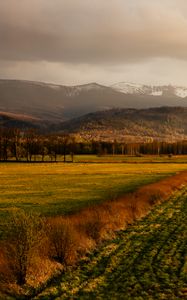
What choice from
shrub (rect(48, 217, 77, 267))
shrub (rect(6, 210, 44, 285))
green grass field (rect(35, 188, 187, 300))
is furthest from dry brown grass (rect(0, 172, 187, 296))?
green grass field (rect(35, 188, 187, 300))

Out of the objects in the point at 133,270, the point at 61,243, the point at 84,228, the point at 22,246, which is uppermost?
the point at 22,246

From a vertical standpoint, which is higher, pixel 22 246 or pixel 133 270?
pixel 22 246

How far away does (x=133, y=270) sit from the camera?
2241cm

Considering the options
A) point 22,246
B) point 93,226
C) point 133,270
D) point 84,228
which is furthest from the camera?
point 93,226

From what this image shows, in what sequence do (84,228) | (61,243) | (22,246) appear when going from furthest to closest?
(84,228)
(61,243)
(22,246)

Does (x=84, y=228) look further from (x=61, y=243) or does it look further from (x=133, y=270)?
(x=133, y=270)

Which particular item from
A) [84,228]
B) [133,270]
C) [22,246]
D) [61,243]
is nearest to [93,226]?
[84,228]

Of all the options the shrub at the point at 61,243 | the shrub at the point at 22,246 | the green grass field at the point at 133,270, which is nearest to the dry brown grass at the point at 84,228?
the shrub at the point at 61,243

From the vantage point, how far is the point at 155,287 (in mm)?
19859

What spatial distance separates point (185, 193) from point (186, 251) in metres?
34.1

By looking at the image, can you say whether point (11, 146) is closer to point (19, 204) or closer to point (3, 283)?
point (19, 204)

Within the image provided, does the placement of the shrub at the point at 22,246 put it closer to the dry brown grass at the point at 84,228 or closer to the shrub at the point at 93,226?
the dry brown grass at the point at 84,228

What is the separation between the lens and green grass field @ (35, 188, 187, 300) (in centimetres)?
1902

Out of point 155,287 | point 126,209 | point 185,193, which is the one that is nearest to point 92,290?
point 155,287
